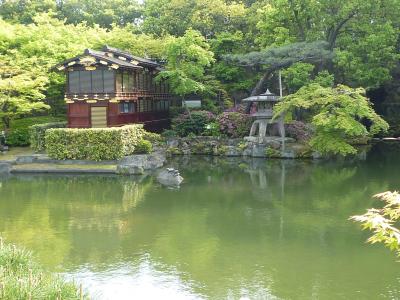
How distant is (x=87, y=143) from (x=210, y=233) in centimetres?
1305

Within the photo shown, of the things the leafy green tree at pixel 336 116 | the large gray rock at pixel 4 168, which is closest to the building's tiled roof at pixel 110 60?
the large gray rock at pixel 4 168

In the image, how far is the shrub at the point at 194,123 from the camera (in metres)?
32.6

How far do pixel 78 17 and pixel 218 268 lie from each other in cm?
4253

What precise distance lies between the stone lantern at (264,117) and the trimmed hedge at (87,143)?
28.2 ft

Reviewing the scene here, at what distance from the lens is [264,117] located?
30000 mm

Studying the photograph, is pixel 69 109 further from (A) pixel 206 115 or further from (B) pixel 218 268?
(B) pixel 218 268

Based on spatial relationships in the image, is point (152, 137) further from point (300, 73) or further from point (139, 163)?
point (300, 73)

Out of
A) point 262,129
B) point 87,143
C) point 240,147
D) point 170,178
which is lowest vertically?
point 170,178

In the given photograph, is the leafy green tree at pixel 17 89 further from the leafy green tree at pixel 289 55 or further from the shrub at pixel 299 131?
the shrub at pixel 299 131

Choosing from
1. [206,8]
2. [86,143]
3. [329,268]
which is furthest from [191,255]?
[206,8]

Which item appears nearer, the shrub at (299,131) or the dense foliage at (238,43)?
the shrub at (299,131)

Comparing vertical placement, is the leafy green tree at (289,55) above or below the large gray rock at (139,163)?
above

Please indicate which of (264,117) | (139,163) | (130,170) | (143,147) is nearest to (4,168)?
(130,170)

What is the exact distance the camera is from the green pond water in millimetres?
10141
